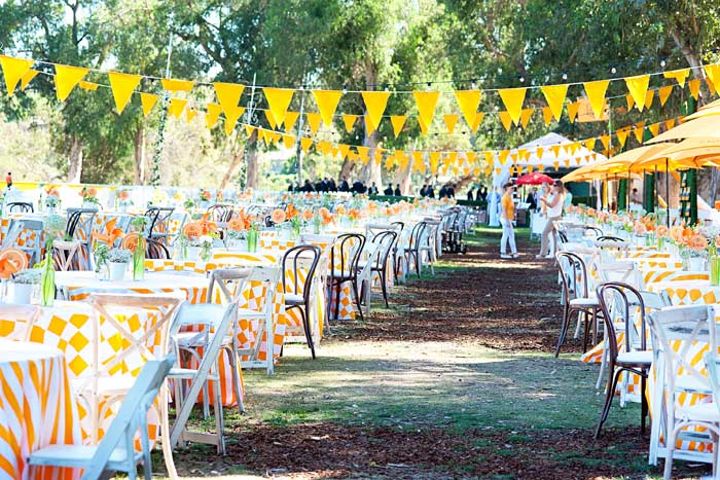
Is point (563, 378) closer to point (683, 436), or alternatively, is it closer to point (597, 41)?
point (683, 436)

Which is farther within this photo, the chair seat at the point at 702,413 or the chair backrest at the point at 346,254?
the chair backrest at the point at 346,254

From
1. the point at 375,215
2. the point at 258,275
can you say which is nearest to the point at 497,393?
the point at 258,275

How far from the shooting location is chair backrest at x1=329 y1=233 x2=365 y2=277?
474 inches

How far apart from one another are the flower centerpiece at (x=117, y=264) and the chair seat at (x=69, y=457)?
2959 millimetres

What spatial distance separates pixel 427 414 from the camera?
7.39 meters

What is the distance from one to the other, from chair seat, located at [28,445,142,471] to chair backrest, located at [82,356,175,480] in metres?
0.11

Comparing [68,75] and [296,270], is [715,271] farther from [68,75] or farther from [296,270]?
[68,75]

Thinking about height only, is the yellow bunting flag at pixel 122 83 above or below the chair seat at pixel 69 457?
above

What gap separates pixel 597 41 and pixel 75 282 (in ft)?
54.8

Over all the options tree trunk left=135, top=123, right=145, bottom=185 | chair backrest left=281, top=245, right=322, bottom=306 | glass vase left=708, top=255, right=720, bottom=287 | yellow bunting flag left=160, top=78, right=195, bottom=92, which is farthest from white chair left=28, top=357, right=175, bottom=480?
tree trunk left=135, top=123, right=145, bottom=185

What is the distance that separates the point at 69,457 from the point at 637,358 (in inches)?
144

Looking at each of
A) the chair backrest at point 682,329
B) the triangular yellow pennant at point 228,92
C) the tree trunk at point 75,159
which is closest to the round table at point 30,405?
the chair backrest at point 682,329

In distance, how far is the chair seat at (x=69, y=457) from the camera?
3.81 meters

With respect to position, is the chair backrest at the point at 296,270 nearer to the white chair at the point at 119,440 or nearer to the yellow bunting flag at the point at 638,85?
the white chair at the point at 119,440
